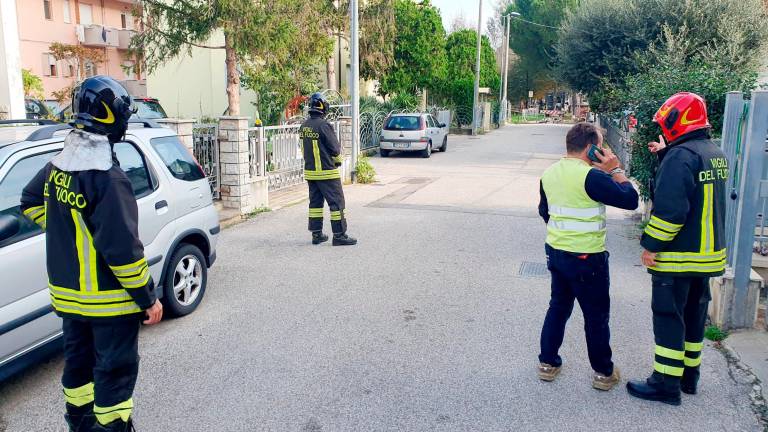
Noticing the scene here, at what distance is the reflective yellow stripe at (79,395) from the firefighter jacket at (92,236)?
0.41 meters

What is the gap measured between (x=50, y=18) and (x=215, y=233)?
32.6 m

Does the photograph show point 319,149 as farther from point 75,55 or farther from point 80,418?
point 75,55

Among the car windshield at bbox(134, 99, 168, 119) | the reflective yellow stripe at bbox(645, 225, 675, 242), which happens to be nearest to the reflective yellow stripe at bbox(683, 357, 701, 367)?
the reflective yellow stripe at bbox(645, 225, 675, 242)

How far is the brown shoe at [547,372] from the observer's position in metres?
4.44

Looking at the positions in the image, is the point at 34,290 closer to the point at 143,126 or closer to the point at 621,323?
the point at 143,126

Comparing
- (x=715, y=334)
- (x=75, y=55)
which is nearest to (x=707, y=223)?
(x=715, y=334)

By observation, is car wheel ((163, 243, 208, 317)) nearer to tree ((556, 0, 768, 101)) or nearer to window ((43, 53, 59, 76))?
tree ((556, 0, 768, 101))

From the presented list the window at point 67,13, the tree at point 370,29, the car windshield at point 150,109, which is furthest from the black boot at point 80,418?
the window at point 67,13

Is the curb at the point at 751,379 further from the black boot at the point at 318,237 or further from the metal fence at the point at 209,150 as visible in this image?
the metal fence at the point at 209,150

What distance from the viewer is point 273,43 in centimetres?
1388

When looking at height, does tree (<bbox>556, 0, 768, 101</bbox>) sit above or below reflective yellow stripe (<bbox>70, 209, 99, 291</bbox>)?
above

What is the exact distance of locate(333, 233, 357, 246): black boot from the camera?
8508 mm

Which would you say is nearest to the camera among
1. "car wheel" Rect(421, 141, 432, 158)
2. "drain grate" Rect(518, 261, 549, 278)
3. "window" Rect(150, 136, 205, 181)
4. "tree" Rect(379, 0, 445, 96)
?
"window" Rect(150, 136, 205, 181)

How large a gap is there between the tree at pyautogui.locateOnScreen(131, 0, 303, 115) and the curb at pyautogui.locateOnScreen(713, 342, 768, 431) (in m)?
11.1
